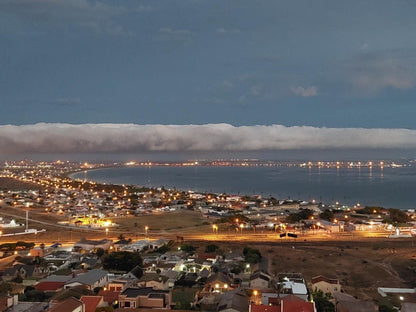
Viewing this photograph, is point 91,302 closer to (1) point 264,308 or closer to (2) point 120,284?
(2) point 120,284

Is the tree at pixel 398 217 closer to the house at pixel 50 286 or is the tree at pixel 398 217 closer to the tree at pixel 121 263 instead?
the tree at pixel 121 263

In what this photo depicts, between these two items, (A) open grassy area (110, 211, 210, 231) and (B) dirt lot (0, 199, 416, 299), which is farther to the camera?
(A) open grassy area (110, 211, 210, 231)

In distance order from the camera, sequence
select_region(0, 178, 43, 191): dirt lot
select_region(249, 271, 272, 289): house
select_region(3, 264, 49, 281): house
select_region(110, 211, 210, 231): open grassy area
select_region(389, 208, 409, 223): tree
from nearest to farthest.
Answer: select_region(249, 271, 272, 289): house
select_region(3, 264, 49, 281): house
select_region(110, 211, 210, 231): open grassy area
select_region(389, 208, 409, 223): tree
select_region(0, 178, 43, 191): dirt lot

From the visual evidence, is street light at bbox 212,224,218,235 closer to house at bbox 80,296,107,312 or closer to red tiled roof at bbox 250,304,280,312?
house at bbox 80,296,107,312

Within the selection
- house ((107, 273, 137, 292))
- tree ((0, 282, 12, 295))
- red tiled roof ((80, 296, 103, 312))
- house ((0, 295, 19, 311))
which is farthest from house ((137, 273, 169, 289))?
tree ((0, 282, 12, 295))

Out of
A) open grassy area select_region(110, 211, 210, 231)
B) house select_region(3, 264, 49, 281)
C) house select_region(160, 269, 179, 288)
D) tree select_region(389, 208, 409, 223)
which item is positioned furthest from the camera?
tree select_region(389, 208, 409, 223)

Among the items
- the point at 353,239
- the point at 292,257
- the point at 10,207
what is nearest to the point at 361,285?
the point at 292,257

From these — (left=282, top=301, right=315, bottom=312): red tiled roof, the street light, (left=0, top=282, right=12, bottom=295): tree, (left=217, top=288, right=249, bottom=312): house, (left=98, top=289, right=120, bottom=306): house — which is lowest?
Answer: the street light
